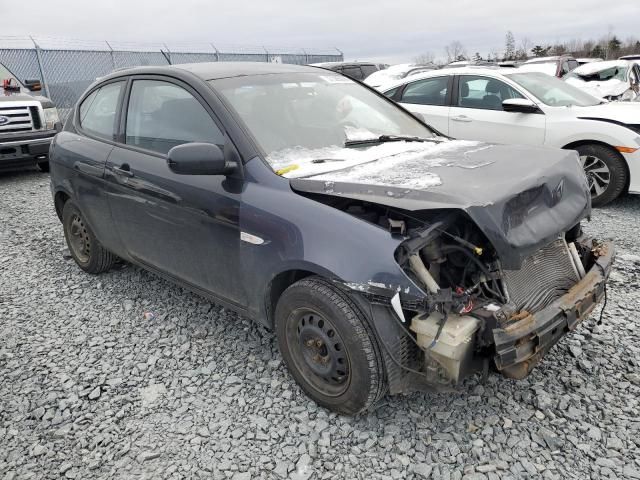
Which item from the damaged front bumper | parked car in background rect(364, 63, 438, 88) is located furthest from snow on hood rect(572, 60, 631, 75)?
the damaged front bumper

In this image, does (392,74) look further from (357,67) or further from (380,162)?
(380,162)

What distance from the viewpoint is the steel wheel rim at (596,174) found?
229 inches

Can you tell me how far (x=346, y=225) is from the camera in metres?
2.37

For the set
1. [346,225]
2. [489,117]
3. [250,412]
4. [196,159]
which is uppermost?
[196,159]

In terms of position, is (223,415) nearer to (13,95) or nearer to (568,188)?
(568,188)

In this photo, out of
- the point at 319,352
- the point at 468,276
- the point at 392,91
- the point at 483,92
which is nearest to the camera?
the point at 468,276

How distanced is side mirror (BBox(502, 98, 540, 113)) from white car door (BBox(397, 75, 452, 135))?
0.98 meters

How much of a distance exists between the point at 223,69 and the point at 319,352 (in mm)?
2009

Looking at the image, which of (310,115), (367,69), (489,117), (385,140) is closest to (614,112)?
→ (489,117)

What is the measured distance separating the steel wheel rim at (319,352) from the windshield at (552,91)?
17.2 feet

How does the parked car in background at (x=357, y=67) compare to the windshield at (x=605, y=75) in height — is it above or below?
above

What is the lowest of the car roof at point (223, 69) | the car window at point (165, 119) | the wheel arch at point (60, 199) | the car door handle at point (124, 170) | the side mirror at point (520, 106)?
the wheel arch at point (60, 199)

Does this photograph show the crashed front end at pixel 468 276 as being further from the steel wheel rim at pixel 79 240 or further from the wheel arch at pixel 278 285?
the steel wheel rim at pixel 79 240

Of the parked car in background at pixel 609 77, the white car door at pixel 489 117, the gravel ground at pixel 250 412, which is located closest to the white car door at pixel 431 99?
the white car door at pixel 489 117
